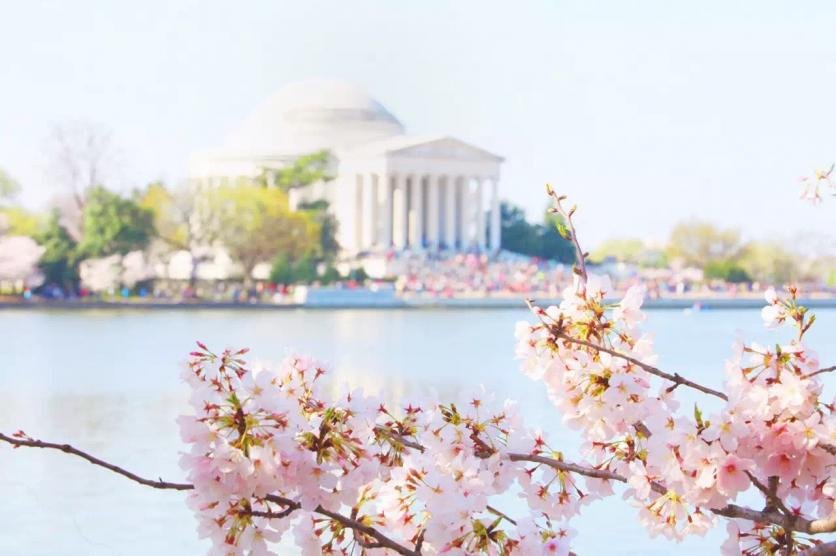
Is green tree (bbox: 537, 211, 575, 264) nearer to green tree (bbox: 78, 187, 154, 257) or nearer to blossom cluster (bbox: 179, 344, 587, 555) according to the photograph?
green tree (bbox: 78, 187, 154, 257)

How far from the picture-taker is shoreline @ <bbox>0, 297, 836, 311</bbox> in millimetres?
72188

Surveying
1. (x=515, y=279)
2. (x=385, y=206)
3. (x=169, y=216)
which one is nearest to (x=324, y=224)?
(x=515, y=279)

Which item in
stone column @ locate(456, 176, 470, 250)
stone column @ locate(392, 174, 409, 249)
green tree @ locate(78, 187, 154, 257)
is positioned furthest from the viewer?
stone column @ locate(456, 176, 470, 250)

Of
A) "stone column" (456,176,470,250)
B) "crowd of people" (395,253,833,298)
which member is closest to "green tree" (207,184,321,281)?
"crowd of people" (395,253,833,298)

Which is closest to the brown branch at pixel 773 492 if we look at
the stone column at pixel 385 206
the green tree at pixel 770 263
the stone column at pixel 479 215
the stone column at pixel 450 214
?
the green tree at pixel 770 263

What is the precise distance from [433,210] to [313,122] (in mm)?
11421

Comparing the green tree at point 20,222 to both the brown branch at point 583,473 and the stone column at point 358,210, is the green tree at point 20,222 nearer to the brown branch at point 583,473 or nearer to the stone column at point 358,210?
the stone column at point 358,210

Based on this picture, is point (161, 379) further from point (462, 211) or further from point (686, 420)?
point (462, 211)

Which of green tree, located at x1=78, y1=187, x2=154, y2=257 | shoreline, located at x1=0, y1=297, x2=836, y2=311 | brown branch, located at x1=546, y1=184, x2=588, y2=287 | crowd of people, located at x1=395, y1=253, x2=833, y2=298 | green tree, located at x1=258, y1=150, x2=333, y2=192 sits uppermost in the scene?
green tree, located at x1=258, y1=150, x2=333, y2=192

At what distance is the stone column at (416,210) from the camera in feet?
348

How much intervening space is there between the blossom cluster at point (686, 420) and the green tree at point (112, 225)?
227ft

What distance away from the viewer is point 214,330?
2109 inches

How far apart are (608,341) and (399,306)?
76.7 m

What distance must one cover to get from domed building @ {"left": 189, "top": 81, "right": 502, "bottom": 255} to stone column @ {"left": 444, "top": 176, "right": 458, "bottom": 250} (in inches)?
2.3
